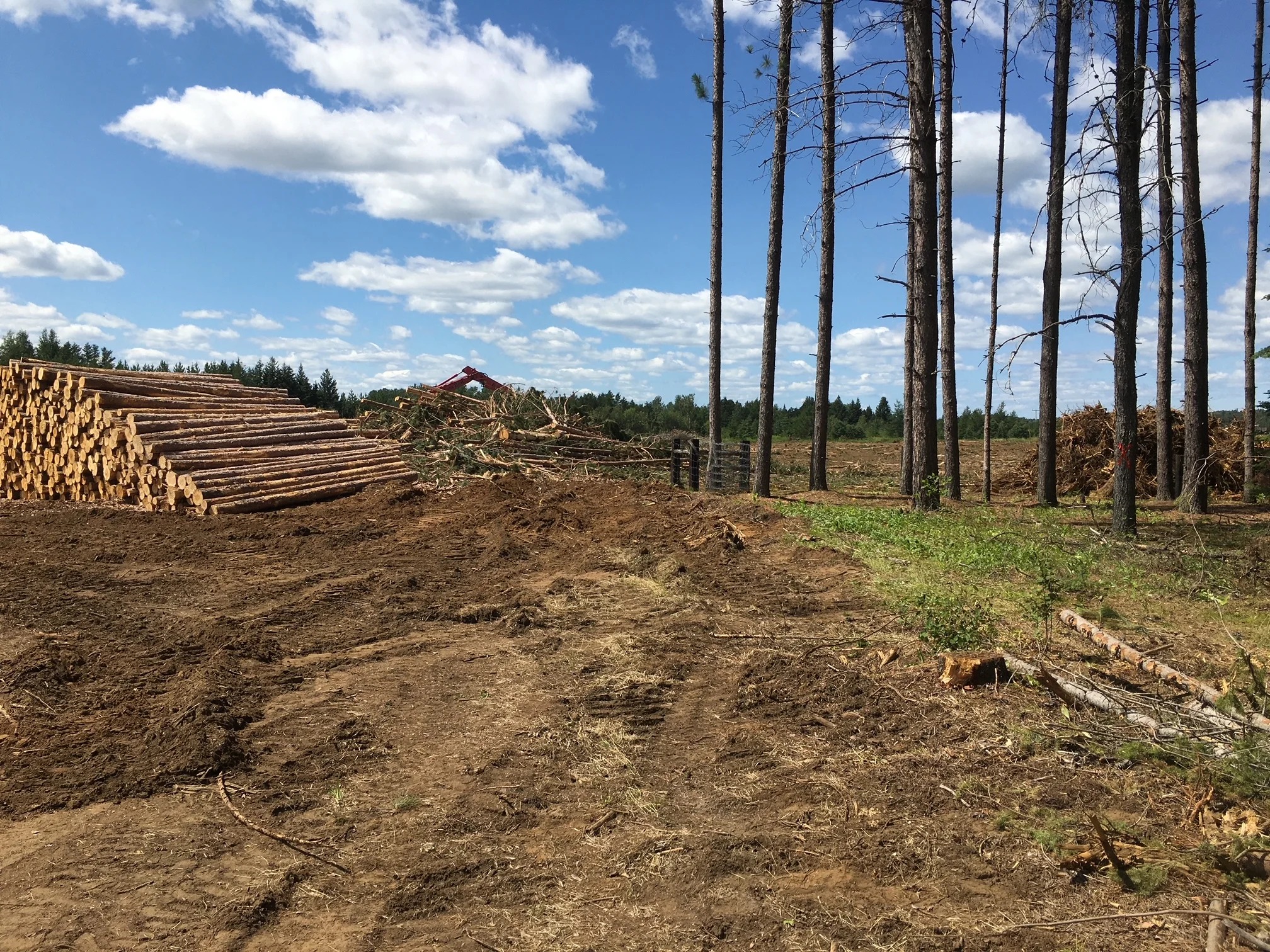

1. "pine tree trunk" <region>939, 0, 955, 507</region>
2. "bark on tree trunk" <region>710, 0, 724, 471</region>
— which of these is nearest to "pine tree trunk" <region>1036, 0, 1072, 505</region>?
"pine tree trunk" <region>939, 0, 955, 507</region>

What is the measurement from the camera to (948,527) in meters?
11.7

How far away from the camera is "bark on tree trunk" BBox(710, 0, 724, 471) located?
1747cm

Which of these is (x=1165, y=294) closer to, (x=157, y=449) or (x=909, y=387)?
(x=909, y=387)

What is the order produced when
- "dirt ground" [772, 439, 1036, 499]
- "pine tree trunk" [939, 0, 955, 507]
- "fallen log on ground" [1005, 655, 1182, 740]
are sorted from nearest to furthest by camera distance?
1. "fallen log on ground" [1005, 655, 1182, 740]
2. "pine tree trunk" [939, 0, 955, 507]
3. "dirt ground" [772, 439, 1036, 499]

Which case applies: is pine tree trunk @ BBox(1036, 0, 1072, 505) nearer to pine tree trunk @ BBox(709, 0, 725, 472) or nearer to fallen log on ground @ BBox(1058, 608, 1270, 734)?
pine tree trunk @ BBox(709, 0, 725, 472)

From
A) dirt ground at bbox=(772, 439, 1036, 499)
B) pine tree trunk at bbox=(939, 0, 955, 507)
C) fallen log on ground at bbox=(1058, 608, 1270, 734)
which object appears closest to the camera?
fallen log on ground at bbox=(1058, 608, 1270, 734)

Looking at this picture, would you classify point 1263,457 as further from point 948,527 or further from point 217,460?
point 217,460

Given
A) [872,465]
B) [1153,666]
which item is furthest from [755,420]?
[1153,666]

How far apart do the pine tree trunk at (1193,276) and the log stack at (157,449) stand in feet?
46.0

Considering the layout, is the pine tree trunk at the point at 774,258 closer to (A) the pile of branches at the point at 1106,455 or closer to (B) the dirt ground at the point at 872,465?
(B) the dirt ground at the point at 872,465

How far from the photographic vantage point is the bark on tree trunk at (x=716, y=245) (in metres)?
17.5

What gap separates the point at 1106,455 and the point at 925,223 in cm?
948

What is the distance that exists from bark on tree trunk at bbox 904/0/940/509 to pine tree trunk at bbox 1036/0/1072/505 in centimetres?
380

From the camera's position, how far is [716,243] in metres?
17.6
